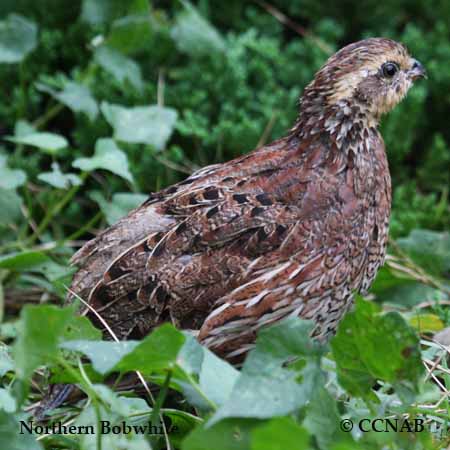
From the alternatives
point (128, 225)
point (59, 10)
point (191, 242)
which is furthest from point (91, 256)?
point (59, 10)

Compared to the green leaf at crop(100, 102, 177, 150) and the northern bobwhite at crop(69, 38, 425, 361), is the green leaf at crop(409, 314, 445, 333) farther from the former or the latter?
the green leaf at crop(100, 102, 177, 150)

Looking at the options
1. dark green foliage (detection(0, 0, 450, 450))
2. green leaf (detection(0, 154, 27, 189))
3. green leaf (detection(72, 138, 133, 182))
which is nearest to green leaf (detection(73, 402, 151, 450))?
dark green foliage (detection(0, 0, 450, 450))

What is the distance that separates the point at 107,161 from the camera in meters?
4.22

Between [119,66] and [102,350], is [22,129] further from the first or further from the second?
[102,350]

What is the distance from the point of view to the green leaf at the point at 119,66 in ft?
17.1

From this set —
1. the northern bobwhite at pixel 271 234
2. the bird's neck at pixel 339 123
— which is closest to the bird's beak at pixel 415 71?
the northern bobwhite at pixel 271 234

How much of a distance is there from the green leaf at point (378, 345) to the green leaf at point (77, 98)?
9.05 ft

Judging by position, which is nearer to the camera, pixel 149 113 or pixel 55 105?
pixel 149 113

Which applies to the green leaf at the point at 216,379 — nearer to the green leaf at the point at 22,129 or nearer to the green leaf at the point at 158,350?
the green leaf at the point at 158,350

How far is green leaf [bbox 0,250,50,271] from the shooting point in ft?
13.2

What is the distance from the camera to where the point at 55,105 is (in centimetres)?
561

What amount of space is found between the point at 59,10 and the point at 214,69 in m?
1.09

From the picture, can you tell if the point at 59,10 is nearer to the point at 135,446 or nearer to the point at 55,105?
the point at 55,105

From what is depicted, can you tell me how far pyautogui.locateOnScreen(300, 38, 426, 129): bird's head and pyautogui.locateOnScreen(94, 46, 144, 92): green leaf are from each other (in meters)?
1.83
